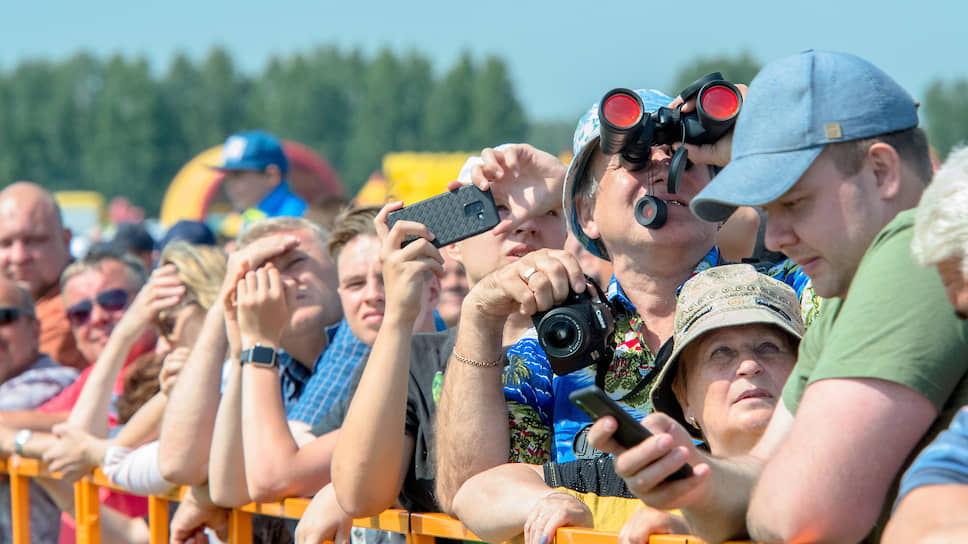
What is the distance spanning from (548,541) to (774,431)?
55 cm

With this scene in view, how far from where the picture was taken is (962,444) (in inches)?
65.8

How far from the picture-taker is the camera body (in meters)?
2.58

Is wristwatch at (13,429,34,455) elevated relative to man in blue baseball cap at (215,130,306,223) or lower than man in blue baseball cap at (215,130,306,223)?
lower

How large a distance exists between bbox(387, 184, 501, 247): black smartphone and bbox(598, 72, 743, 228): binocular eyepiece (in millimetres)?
360

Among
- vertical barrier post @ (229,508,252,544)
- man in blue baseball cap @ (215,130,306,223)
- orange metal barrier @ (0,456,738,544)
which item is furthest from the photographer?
man in blue baseball cap @ (215,130,306,223)

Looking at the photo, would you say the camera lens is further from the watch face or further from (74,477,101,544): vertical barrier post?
(74,477,101,544): vertical barrier post

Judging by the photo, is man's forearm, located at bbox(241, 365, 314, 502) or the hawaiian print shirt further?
man's forearm, located at bbox(241, 365, 314, 502)

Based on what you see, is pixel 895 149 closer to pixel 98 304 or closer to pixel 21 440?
pixel 21 440

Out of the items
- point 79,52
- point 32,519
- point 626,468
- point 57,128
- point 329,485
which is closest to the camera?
point 626,468

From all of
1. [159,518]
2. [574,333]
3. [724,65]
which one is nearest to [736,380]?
[574,333]

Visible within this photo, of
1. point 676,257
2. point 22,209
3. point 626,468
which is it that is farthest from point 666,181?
point 22,209

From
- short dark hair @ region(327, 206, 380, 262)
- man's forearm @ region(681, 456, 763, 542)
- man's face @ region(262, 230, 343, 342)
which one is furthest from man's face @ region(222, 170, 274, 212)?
man's forearm @ region(681, 456, 763, 542)

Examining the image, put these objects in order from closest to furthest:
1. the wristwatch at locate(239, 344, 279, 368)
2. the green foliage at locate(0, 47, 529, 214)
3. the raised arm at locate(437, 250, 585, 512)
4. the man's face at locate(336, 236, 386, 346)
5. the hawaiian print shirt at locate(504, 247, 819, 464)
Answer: the raised arm at locate(437, 250, 585, 512)
the hawaiian print shirt at locate(504, 247, 819, 464)
the wristwatch at locate(239, 344, 279, 368)
the man's face at locate(336, 236, 386, 346)
the green foliage at locate(0, 47, 529, 214)

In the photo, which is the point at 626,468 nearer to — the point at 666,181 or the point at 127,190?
the point at 666,181
